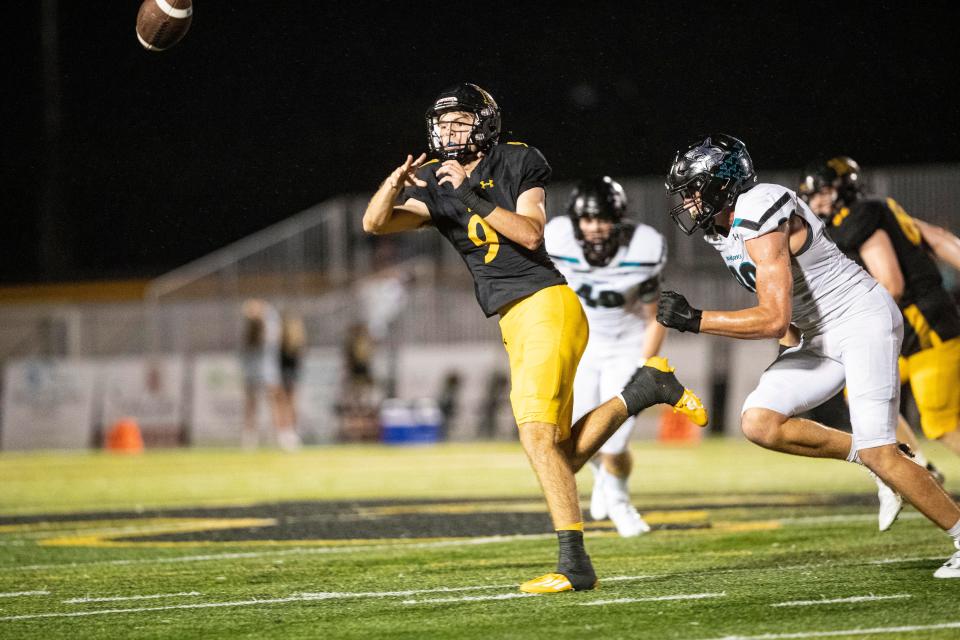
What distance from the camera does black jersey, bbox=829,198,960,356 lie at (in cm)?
726

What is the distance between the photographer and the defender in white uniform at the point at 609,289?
7.54 m

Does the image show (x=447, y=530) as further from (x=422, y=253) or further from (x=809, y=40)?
(x=809, y=40)

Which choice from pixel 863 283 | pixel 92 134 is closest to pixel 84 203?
pixel 92 134

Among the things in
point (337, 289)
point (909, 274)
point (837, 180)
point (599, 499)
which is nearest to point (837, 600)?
point (599, 499)

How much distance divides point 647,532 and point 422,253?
1426cm

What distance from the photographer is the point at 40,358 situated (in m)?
19.6

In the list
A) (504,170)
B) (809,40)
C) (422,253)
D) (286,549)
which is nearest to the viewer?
(504,170)

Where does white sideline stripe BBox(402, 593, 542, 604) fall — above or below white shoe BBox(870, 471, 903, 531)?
below

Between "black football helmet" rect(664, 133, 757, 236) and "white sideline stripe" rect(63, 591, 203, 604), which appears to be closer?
"white sideline stripe" rect(63, 591, 203, 604)

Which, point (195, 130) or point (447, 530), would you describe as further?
point (195, 130)

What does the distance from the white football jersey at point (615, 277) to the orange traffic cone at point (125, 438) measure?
436 inches

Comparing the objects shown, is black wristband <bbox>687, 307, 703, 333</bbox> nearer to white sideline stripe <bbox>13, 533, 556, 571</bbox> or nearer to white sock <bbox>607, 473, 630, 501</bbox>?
white sideline stripe <bbox>13, 533, 556, 571</bbox>

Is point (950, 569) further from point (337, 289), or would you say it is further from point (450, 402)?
point (337, 289)

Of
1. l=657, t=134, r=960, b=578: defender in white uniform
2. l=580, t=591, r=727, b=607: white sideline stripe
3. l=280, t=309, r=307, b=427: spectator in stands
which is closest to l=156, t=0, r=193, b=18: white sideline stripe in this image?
l=657, t=134, r=960, b=578: defender in white uniform
